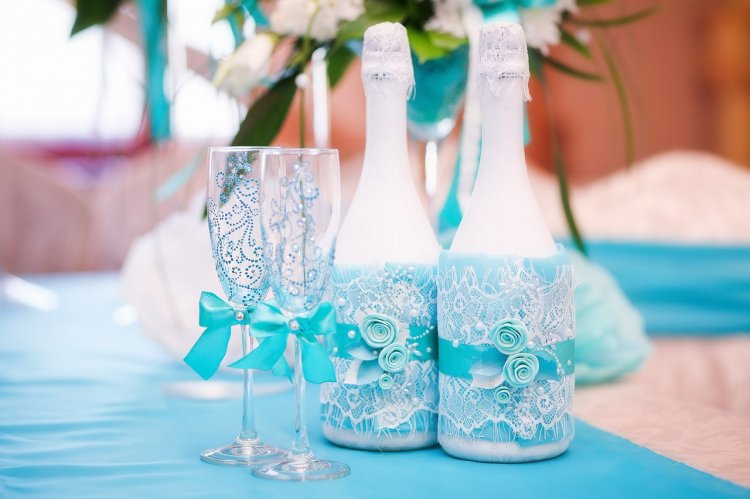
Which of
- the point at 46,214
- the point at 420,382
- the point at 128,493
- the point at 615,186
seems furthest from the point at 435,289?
the point at 46,214

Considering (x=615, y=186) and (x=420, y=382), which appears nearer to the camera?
(x=420, y=382)

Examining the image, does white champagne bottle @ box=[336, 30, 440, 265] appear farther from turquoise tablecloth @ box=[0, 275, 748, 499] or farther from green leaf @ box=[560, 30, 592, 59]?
green leaf @ box=[560, 30, 592, 59]

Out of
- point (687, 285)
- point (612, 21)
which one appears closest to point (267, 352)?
point (612, 21)

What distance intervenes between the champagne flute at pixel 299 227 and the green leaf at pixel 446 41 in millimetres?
315

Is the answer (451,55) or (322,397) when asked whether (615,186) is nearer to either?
(451,55)

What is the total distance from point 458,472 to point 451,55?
0.46m

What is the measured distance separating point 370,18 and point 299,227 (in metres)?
0.37

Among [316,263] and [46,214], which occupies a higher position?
[46,214]

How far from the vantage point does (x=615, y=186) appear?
204 centimetres

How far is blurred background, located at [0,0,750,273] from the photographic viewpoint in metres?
2.45

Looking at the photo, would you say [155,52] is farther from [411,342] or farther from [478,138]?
[411,342]

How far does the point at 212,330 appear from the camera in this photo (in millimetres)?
680

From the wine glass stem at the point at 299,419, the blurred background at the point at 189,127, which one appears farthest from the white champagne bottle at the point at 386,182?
the blurred background at the point at 189,127

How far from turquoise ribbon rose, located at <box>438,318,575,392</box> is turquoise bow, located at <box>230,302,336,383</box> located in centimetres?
10
